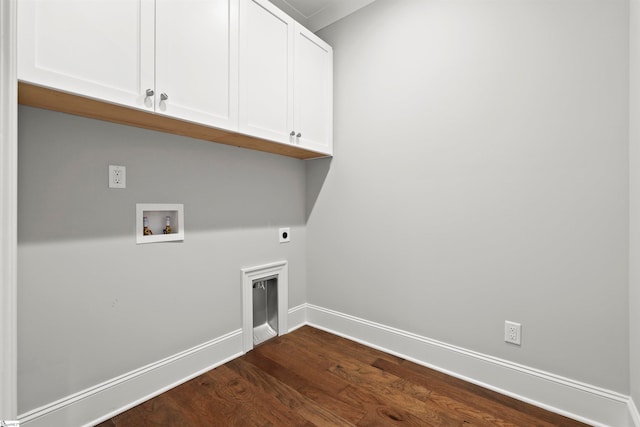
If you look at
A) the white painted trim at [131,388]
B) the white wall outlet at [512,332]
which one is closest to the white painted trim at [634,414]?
the white wall outlet at [512,332]

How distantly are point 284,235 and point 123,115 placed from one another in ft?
4.72

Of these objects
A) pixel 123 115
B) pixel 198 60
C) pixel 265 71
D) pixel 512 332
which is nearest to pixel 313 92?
pixel 265 71

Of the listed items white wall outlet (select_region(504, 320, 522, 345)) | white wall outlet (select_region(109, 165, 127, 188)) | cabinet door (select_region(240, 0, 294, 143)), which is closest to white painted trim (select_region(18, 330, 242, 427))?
white wall outlet (select_region(109, 165, 127, 188))

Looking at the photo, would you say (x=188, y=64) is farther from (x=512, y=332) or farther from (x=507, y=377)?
(x=507, y=377)

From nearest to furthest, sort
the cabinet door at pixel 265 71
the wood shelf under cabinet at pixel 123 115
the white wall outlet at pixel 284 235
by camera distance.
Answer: the wood shelf under cabinet at pixel 123 115 < the cabinet door at pixel 265 71 < the white wall outlet at pixel 284 235

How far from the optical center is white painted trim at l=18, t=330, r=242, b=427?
53.9 inches

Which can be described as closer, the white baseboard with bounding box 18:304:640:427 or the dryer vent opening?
the white baseboard with bounding box 18:304:640:427

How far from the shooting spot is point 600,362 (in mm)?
1449

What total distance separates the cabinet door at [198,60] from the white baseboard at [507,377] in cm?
185

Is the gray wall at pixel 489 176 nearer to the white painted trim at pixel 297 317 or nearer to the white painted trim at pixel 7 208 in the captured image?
the white painted trim at pixel 297 317

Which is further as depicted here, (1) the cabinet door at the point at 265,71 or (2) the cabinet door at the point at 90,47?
(1) the cabinet door at the point at 265,71

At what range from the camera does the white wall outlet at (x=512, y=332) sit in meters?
1.66

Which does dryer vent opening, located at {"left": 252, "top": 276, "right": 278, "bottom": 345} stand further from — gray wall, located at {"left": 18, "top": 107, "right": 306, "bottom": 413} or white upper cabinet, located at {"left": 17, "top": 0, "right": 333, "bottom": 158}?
white upper cabinet, located at {"left": 17, "top": 0, "right": 333, "bottom": 158}

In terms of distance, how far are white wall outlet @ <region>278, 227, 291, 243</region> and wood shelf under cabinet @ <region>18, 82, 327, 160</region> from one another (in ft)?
2.40
